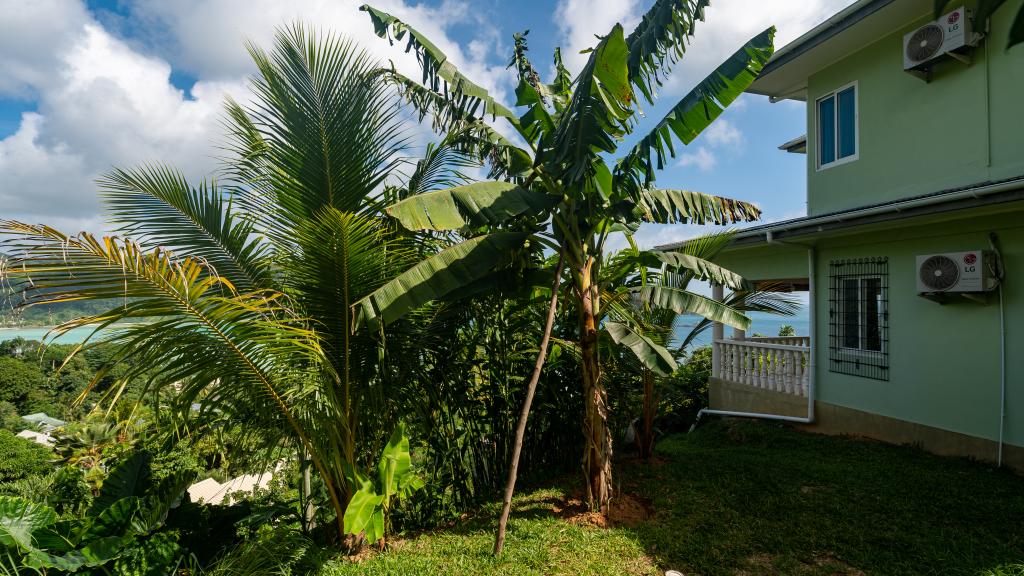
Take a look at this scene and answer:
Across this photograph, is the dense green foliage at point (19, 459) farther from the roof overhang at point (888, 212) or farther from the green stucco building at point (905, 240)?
the roof overhang at point (888, 212)

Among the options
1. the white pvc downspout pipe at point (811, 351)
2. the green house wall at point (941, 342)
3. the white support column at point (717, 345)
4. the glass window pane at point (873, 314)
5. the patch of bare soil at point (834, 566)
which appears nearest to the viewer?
the patch of bare soil at point (834, 566)

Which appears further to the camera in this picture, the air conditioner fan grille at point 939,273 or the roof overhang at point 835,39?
the roof overhang at point 835,39

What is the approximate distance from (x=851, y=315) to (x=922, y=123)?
300 centimetres

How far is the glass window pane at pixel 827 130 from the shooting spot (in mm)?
9141

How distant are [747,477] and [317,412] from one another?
16.3ft

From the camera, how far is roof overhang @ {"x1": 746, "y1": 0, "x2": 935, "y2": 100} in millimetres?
7586

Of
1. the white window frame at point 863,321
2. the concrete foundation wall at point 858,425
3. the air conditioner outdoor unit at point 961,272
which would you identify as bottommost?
the concrete foundation wall at point 858,425

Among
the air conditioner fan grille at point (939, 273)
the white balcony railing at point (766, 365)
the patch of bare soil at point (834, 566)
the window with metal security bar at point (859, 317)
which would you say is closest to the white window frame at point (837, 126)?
the window with metal security bar at point (859, 317)

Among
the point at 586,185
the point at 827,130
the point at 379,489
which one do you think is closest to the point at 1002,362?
the point at 827,130

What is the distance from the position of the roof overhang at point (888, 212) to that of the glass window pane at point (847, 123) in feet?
5.53

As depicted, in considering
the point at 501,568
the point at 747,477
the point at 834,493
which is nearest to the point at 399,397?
the point at 501,568

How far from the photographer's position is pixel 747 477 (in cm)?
619

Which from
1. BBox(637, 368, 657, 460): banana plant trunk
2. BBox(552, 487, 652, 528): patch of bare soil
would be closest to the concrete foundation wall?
BBox(637, 368, 657, 460): banana plant trunk

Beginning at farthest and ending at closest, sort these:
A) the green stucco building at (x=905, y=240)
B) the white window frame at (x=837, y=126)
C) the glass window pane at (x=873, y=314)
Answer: the white window frame at (x=837, y=126) → the glass window pane at (x=873, y=314) → the green stucco building at (x=905, y=240)
